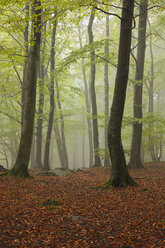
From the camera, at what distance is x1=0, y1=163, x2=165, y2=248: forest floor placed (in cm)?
388

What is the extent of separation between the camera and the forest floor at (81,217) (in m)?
3.88

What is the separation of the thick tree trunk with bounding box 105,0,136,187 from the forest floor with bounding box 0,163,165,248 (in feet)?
1.82

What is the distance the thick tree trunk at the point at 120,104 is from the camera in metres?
7.35

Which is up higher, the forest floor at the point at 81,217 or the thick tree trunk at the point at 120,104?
the thick tree trunk at the point at 120,104

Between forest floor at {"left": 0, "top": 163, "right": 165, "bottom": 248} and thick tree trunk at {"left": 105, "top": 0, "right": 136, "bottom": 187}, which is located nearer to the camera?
forest floor at {"left": 0, "top": 163, "right": 165, "bottom": 248}

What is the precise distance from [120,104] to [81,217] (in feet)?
13.6

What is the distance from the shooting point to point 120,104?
755 cm

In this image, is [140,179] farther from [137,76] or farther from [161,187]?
[137,76]

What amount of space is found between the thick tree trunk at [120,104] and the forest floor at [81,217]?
21.9 inches

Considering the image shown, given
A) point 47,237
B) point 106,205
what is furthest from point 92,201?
point 47,237

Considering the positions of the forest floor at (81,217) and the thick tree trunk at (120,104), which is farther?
the thick tree trunk at (120,104)

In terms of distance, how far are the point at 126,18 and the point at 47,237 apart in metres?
7.15

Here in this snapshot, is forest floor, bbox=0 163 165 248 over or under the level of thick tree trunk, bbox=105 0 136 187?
under

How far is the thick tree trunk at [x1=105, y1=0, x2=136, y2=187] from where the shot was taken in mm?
7348
